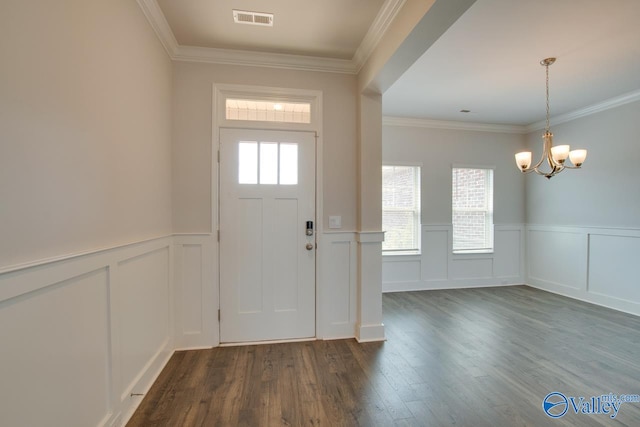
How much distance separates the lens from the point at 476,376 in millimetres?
2188

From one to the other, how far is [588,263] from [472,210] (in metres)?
1.69

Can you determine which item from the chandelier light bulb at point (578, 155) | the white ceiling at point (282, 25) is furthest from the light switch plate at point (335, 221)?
the chandelier light bulb at point (578, 155)

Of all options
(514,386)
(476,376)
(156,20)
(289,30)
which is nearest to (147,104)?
(156,20)

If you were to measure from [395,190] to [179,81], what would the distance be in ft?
11.0

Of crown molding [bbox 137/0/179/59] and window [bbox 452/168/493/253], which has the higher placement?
crown molding [bbox 137/0/179/59]

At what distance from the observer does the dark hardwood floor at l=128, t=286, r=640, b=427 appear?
1.76 m

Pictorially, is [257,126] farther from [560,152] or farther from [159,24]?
[560,152]

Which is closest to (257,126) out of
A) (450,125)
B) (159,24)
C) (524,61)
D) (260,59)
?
(260,59)

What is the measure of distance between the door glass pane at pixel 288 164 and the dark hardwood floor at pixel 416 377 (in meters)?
1.62

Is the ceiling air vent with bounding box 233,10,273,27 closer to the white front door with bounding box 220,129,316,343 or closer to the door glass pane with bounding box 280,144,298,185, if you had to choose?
the white front door with bounding box 220,129,316,343

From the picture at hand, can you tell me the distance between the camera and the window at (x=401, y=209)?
179 inches

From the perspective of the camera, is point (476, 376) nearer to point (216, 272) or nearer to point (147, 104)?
point (216, 272)

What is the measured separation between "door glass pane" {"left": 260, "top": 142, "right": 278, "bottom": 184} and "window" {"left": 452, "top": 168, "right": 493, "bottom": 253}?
11.1 ft

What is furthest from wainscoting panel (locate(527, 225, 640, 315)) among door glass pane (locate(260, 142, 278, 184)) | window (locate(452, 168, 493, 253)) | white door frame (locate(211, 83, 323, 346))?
door glass pane (locate(260, 142, 278, 184))
